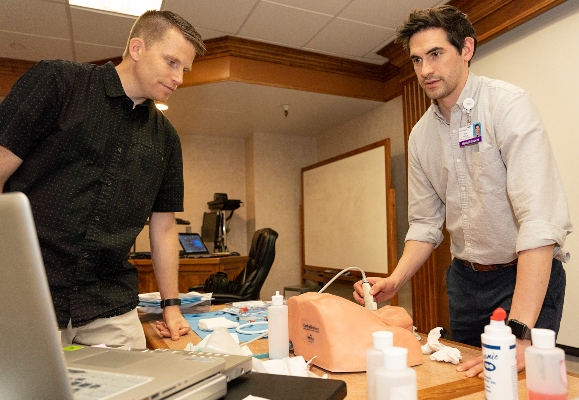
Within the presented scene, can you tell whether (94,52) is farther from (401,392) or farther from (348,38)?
(401,392)

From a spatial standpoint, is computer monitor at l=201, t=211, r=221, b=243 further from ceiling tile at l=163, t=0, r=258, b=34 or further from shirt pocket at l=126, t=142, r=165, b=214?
shirt pocket at l=126, t=142, r=165, b=214

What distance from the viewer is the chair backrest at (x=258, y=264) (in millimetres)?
3066

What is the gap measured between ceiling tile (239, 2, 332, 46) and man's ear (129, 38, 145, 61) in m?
1.86

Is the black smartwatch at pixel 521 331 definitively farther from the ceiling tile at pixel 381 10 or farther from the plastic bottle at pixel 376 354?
the ceiling tile at pixel 381 10

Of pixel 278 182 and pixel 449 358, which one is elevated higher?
pixel 278 182

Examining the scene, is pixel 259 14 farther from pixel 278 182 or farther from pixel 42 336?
pixel 42 336

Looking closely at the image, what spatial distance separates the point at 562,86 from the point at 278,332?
2528mm

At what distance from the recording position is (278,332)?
3.15 ft

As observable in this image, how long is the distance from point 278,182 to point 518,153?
15.0 ft

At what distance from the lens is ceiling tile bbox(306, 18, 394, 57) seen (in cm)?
342

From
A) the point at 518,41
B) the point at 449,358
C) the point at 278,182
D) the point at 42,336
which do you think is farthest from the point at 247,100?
the point at 42,336

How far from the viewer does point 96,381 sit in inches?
21.7

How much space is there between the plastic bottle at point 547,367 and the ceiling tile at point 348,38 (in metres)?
3.16

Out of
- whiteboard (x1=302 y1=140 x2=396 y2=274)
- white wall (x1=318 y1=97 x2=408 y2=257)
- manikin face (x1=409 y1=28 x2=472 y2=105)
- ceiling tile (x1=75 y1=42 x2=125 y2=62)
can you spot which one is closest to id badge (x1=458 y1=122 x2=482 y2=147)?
manikin face (x1=409 y1=28 x2=472 y2=105)
